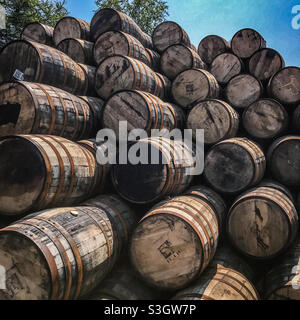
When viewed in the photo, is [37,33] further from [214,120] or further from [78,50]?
[214,120]

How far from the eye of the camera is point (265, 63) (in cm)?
577

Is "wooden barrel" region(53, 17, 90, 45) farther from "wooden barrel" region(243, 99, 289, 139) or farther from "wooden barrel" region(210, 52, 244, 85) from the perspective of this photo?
"wooden barrel" region(243, 99, 289, 139)

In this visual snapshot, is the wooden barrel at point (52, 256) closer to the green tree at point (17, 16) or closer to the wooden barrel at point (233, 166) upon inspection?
the wooden barrel at point (233, 166)

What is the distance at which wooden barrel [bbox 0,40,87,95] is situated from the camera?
359cm

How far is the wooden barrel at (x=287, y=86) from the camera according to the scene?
4602 millimetres

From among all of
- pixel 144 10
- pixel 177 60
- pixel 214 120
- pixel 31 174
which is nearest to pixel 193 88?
pixel 214 120

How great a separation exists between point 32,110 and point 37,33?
177 inches

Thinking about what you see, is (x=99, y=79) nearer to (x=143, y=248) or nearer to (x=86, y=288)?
(x=143, y=248)

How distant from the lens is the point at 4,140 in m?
2.41

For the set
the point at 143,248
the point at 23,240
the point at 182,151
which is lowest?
the point at 143,248

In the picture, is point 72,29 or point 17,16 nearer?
point 72,29

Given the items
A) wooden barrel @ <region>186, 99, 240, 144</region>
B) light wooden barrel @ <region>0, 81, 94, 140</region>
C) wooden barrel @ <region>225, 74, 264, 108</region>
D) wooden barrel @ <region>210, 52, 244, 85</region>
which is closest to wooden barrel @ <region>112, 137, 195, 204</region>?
light wooden barrel @ <region>0, 81, 94, 140</region>
